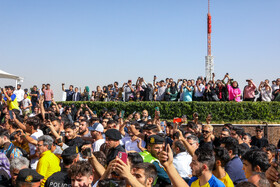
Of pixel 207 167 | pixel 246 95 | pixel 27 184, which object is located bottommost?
pixel 27 184

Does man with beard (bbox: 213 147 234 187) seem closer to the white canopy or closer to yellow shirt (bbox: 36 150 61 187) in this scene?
yellow shirt (bbox: 36 150 61 187)

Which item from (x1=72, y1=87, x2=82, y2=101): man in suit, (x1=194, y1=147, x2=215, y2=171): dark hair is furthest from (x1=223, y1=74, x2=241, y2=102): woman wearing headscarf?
(x1=194, y1=147, x2=215, y2=171): dark hair

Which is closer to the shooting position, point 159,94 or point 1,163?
point 1,163

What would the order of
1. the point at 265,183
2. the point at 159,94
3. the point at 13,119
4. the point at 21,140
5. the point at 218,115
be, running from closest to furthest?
the point at 265,183
the point at 21,140
the point at 13,119
the point at 218,115
the point at 159,94

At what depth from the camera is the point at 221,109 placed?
15609 mm

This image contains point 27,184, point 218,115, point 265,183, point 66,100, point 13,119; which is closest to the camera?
point 265,183

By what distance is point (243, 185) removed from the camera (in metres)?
3.16

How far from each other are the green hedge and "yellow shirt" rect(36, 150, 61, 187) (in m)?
11.5

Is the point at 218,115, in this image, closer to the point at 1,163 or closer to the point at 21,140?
the point at 21,140

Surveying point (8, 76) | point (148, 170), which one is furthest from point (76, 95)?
point (148, 170)

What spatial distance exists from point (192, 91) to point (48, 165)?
12.6 m

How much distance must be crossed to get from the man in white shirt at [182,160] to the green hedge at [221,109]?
10.5 meters

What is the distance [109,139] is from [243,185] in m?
2.56

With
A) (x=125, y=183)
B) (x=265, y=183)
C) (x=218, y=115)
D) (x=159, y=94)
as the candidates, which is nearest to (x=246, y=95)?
(x=218, y=115)
